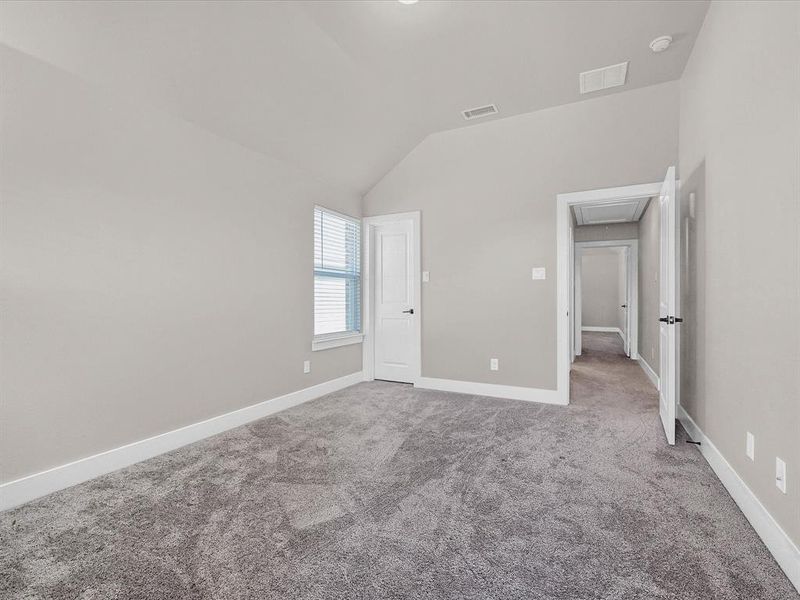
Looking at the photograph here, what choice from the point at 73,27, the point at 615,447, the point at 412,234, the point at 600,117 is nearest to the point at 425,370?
the point at 412,234

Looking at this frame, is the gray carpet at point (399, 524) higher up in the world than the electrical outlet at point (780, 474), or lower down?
lower down

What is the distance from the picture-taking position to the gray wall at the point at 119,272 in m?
2.06

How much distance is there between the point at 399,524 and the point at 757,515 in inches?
63.1

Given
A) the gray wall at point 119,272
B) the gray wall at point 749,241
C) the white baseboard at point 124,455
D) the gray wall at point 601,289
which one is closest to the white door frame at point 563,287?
the gray wall at point 749,241

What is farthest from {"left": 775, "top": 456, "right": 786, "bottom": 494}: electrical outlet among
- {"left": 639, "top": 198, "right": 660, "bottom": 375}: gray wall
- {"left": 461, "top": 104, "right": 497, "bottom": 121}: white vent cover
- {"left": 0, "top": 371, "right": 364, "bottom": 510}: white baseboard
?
{"left": 461, "top": 104, "right": 497, "bottom": 121}: white vent cover

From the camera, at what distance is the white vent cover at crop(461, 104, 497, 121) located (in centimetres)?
384

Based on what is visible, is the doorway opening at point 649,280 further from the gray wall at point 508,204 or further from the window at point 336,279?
the window at point 336,279

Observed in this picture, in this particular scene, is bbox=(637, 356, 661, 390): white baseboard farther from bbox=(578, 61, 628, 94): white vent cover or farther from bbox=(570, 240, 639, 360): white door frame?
bbox=(578, 61, 628, 94): white vent cover

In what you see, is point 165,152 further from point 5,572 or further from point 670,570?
point 670,570

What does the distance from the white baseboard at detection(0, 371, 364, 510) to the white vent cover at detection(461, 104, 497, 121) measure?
10.8 feet

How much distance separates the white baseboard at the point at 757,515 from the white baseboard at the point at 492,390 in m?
1.37

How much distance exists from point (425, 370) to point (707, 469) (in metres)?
2.69

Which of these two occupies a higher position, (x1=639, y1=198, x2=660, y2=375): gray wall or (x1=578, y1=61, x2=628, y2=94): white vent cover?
(x1=578, y1=61, x2=628, y2=94): white vent cover

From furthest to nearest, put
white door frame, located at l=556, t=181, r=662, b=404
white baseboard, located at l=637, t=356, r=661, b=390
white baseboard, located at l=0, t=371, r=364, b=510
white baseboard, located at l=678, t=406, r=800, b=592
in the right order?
white baseboard, located at l=637, t=356, r=661, b=390
white door frame, located at l=556, t=181, r=662, b=404
white baseboard, located at l=0, t=371, r=364, b=510
white baseboard, located at l=678, t=406, r=800, b=592
